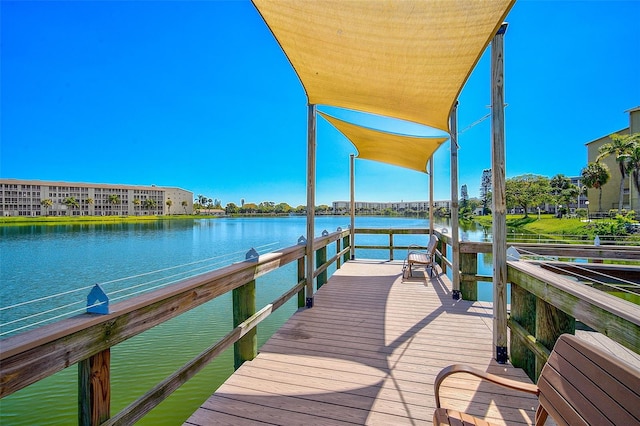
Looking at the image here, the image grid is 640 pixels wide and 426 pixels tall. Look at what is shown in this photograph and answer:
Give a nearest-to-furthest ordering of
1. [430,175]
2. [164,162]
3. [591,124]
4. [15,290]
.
→ [430,175] → [15,290] → [591,124] → [164,162]

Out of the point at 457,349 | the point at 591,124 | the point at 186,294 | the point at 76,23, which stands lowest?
the point at 457,349

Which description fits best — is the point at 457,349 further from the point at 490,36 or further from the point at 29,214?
the point at 29,214

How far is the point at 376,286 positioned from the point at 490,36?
382 cm

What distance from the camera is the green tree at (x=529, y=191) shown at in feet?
122

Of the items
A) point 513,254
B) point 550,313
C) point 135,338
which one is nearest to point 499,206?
point 513,254

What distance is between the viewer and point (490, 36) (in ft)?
6.22

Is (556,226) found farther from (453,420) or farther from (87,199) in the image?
(87,199)

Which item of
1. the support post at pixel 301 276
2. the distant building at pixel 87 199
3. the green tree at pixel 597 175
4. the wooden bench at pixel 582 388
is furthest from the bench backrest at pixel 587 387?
the distant building at pixel 87 199

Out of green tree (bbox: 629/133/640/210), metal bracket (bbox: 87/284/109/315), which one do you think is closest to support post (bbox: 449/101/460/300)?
metal bracket (bbox: 87/284/109/315)

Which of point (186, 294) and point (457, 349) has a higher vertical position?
point (186, 294)

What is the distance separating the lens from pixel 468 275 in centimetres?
388

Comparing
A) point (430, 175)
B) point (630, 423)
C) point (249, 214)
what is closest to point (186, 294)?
point (630, 423)

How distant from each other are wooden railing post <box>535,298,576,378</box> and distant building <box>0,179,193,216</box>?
44.3 metres

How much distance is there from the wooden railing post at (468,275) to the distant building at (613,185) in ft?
103
